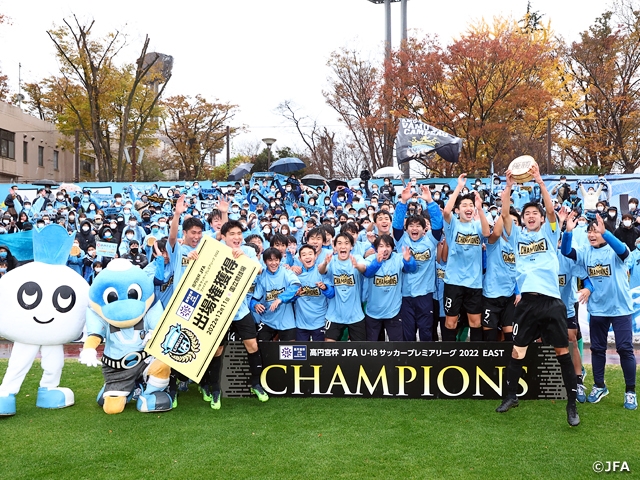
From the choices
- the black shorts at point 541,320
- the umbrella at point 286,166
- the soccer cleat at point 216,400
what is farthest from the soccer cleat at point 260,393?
the umbrella at point 286,166

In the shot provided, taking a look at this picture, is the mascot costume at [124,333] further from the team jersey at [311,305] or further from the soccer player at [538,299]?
the soccer player at [538,299]

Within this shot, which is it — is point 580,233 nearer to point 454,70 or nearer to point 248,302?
point 248,302

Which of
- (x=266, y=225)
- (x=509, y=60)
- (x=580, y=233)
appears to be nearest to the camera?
(x=580, y=233)

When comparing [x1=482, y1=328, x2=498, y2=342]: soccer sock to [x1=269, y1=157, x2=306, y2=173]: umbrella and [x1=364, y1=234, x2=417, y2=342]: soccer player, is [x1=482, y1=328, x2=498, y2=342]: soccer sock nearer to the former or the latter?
[x1=364, y1=234, x2=417, y2=342]: soccer player

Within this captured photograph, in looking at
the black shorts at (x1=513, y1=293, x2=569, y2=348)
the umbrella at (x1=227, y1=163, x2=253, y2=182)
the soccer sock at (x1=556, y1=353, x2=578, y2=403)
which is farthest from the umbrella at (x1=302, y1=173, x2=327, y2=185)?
the soccer sock at (x1=556, y1=353, x2=578, y2=403)

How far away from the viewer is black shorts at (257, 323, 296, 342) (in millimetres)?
6243

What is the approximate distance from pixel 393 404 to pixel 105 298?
3090mm

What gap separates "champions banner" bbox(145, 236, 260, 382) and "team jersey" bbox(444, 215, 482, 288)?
7.67 ft

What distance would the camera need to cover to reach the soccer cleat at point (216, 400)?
552 cm

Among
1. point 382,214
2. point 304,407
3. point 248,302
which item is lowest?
point 304,407

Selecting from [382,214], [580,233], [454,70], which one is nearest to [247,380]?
[382,214]

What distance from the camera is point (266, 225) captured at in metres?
13.0

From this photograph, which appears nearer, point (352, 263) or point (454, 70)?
point (352, 263)

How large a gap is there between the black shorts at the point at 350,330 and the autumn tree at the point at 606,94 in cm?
2212
